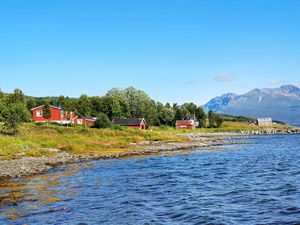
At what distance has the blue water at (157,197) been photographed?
17234 millimetres

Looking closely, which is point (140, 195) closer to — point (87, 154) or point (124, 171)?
point (124, 171)

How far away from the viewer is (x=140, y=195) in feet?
74.9

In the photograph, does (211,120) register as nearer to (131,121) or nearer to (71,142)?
(131,121)

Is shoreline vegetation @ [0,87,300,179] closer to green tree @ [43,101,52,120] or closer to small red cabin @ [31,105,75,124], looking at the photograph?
green tree @ [43,101,52,120]

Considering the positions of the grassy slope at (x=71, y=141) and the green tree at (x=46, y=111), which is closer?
the grassy slope at (x=71, y=141)

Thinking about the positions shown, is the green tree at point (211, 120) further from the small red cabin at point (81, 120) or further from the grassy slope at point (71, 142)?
the grassy slope at point (71, 142)

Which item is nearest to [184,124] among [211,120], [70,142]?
[211,120]

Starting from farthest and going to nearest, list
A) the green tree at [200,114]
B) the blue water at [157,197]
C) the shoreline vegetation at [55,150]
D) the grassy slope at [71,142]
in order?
the green tree at [200,114]
the grassy slope at [71,142]
the shoreline vegetation at [55,150]
the blue water at [157,197]

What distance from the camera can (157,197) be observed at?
2211 centimetres

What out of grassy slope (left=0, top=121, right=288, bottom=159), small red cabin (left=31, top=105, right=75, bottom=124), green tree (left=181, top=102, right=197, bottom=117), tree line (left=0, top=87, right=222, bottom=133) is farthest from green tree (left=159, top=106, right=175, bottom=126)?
grassy slope (left=0, top=121, right=288, bottom=159)

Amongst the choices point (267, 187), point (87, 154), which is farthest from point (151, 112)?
point (267, 187)

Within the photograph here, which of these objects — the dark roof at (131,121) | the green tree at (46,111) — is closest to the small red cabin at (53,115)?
the green tree at (46,111)

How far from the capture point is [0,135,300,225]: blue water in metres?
17.2

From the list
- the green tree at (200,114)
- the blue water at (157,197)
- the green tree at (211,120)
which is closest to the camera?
the blue water at (157,197)
